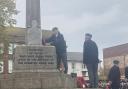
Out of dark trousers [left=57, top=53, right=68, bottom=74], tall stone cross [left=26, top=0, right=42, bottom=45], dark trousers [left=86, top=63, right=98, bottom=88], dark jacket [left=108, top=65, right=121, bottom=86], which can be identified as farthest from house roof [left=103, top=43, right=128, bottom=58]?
dark trousers [left=86, top=63, right=98, bottom=88]

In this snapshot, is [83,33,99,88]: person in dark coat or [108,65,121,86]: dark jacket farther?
[108,65,121,86]: dark jacket

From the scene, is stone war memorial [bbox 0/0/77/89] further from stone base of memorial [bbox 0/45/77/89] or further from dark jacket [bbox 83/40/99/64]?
dark jacket [bbox 83/40/99/64]

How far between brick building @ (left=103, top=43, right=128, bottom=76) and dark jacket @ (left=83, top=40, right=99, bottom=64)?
72110 millimetres

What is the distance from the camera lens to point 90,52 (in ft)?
59.3

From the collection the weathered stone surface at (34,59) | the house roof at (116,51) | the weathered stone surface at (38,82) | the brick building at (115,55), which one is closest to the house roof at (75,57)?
the brick building at (115,55)

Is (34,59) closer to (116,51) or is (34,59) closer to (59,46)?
(59,46)

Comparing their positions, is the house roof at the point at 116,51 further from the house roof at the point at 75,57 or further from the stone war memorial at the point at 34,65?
the stone war memorial at the point at 34,65

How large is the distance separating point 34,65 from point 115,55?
7907 cm

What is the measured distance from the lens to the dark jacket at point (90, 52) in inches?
711

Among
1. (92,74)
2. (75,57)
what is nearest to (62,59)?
(92,74)

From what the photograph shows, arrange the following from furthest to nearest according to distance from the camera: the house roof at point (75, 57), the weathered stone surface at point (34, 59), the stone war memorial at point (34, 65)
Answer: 1. the house roof at point (75, 57)
2. the weathered stone surface at point (34, 59)
3. the stone war memorial at point (34, 65)

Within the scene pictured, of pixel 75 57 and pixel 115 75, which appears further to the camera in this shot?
pixel 75 57

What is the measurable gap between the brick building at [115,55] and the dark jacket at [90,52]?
72.1 m

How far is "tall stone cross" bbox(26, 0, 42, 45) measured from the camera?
1855 cm
